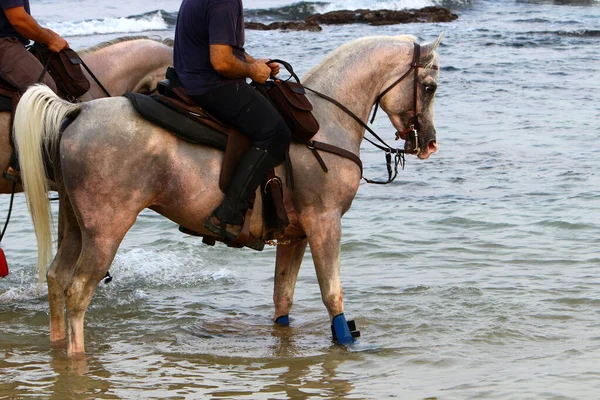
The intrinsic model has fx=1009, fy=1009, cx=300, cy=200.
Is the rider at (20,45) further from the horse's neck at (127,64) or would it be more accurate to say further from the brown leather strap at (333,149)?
the brown leather strap at (333,149)

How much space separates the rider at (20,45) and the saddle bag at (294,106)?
194 cm

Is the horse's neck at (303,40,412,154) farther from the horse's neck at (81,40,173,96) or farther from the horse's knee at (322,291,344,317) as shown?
the horse's neck at (81,40,173,96)

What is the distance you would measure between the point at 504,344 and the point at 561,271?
2158mm

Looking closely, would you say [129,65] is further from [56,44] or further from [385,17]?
[385,17]

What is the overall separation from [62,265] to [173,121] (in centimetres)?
139

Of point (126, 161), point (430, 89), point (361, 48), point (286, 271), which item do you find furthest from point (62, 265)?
point (430, 89)

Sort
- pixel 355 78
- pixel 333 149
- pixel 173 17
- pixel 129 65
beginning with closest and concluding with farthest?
pixel 333 149 → pixel 355 78 → pixel 129 65 → pixel 173 17

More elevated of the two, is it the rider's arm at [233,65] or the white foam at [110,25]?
the rider's arm at [233,65]

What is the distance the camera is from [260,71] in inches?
255

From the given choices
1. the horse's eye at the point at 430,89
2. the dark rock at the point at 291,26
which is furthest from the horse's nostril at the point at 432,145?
the dark rock at the point at 291,26

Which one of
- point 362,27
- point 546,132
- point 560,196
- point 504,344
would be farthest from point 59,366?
point 362,27

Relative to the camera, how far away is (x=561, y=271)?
9.00m

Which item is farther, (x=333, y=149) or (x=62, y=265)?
(x=62, y=265)

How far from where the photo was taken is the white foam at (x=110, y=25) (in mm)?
36562
